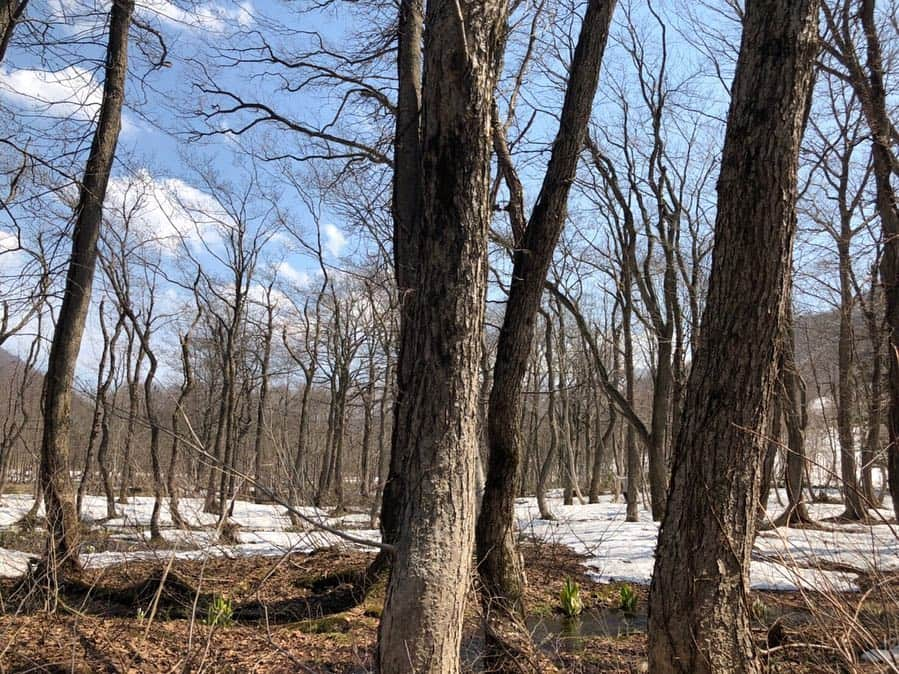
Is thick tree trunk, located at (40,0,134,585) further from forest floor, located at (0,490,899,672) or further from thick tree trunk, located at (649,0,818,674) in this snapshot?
thick tree trunk, located at (649,0,818,674)

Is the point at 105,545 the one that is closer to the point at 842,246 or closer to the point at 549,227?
the point at 549,227

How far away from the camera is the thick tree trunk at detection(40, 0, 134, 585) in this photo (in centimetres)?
624

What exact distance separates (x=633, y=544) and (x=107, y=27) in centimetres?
1106

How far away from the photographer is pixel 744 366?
3.16 meters

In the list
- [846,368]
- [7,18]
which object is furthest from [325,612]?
[846,368]

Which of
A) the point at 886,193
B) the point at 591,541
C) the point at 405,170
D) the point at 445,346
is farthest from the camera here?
the point at 591,541

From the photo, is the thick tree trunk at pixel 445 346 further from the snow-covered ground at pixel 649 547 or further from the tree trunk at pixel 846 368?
the tree trunk at pixel 846 368

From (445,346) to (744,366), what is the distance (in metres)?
1.63

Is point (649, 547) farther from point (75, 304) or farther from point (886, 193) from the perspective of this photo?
point (75, 304)

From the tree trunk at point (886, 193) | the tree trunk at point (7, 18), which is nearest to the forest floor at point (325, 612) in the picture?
the tree trunk at point (886, 193)

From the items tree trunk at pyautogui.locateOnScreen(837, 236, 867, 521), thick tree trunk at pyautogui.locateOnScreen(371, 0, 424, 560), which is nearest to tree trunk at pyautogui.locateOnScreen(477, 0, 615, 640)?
thick tree trunk at pyautogui.locateOnScreen(371, 0, 424, 560)

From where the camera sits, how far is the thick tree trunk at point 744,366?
3.12 m

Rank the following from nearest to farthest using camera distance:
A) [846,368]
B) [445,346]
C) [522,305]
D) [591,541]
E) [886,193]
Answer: [445,346] → [522,305] → [886,193] → [591,541] → [846,368]

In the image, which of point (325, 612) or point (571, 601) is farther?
point (571, 601)
